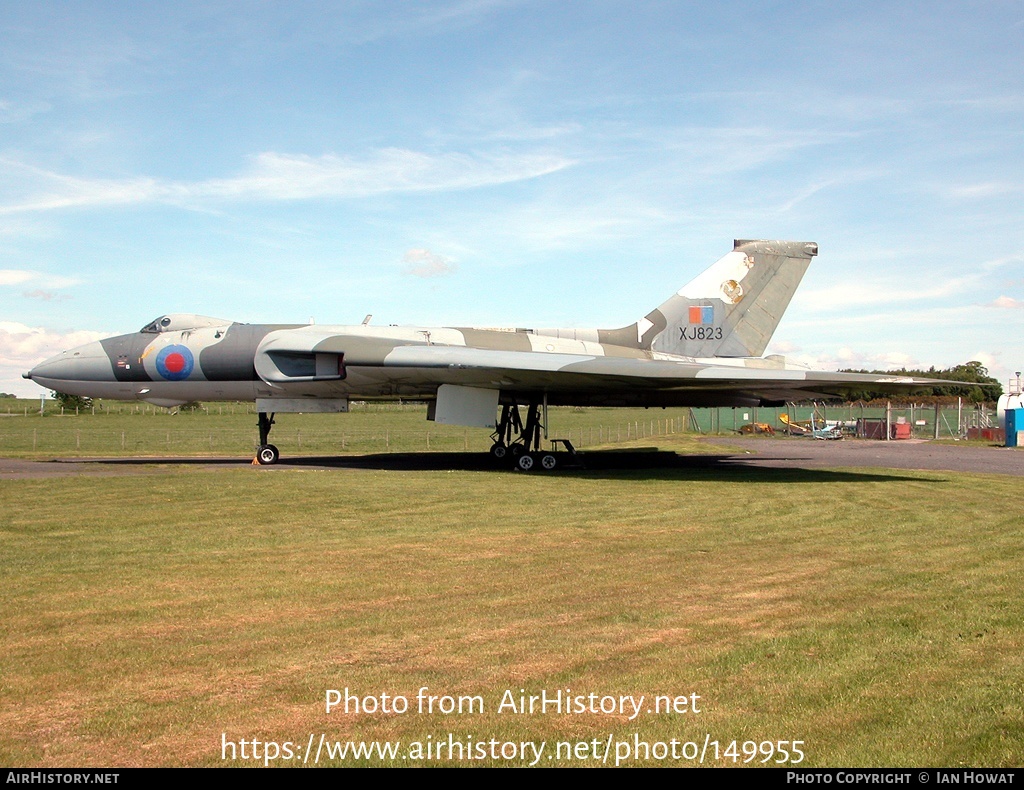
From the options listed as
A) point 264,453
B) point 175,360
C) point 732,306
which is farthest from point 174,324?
point 732,306

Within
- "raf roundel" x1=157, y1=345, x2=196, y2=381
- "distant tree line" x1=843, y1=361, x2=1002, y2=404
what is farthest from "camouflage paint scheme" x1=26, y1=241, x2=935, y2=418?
"distant tree line" x1=843, y1=361, x2=1002, y2=404

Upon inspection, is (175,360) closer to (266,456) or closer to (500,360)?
(266,456)

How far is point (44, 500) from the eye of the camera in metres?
12.7

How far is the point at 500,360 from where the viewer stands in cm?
1870

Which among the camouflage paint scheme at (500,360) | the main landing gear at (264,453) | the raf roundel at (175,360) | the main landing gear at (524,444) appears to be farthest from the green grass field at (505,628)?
the raf roundel at (175,360)

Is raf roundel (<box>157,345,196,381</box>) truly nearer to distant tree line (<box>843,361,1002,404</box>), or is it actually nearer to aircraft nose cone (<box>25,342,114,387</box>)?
aircraft nose cone (<box>25,342,114,387</box>)

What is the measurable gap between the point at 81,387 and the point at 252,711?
62.0 ft

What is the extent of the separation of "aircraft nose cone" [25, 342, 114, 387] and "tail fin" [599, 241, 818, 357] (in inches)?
472

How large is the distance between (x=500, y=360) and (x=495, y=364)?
0.37 metres

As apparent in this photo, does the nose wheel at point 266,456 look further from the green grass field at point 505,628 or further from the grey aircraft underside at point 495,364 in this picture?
the green grass field at point 505,628

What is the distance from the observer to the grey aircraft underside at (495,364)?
18.8 meters

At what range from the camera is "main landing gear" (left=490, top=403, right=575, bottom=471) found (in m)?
19.7
